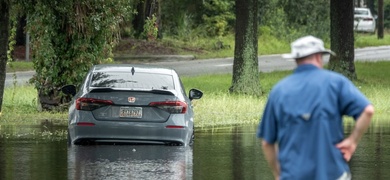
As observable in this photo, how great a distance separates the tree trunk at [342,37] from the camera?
108 feet

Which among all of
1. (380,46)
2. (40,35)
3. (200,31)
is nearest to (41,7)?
(40,35)

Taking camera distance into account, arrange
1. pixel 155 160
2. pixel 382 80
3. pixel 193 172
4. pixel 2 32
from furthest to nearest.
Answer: pixel 382 80, pixel 2 32, pixel 155 160, pixel 193 172

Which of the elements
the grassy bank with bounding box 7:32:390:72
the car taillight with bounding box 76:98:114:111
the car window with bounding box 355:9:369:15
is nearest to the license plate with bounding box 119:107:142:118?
the car taillight with bounding box 76:98:114:111

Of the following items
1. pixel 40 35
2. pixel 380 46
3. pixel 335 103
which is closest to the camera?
pixel 335 103

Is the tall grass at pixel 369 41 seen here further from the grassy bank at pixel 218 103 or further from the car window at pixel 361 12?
the grassy bank at pixel 218 103

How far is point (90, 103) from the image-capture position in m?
15.5

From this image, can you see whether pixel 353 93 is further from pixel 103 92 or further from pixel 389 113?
pixel 389 113

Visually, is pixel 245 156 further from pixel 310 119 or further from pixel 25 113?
pixel 25 113

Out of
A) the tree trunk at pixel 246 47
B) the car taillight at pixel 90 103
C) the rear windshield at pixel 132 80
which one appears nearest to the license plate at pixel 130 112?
the car taillight at pixel 90 103

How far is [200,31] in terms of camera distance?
167ft

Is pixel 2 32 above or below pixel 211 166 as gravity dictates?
above

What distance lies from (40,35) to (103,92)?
8.22m

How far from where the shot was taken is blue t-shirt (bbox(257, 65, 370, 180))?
7.22 meters

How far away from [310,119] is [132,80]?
8.87m
